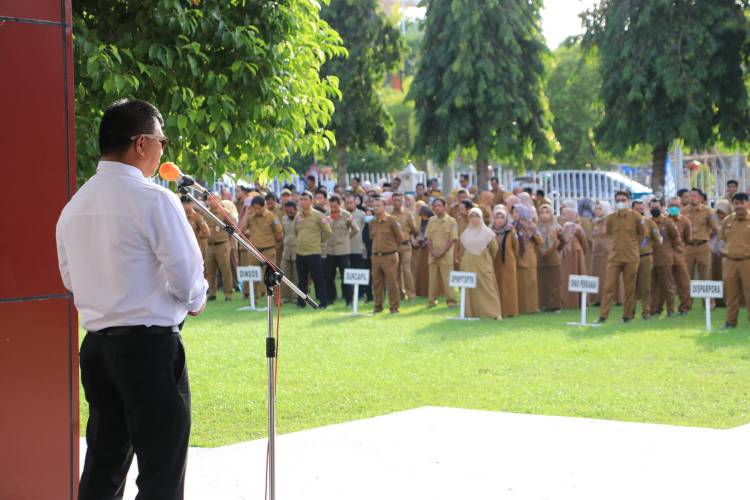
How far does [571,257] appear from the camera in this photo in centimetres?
2078

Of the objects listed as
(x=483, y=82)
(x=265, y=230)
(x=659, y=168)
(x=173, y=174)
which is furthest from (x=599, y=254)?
(x=173, y=174)

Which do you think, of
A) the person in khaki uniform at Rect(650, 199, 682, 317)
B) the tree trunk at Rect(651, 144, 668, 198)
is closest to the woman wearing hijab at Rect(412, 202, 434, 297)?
the person in khaki uniform at Rect(650, 199, 682, 317)

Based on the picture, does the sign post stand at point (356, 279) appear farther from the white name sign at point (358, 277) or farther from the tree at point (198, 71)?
the tree at point (198, 71)

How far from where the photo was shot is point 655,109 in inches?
1132

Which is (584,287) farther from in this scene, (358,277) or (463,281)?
(358,277)

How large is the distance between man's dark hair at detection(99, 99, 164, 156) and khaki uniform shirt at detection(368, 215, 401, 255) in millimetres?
15065

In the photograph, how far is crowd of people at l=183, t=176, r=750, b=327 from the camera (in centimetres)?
1780

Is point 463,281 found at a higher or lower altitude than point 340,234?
lower

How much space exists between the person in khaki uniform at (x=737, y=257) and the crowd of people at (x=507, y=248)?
0.02m

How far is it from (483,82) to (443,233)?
36.7ft

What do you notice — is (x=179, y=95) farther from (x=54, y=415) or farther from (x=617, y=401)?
(x=617, y=401)

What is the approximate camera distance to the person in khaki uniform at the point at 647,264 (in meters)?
18.3

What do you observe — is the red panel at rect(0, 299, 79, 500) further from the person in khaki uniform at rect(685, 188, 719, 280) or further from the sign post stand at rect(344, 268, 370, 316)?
the person in khaki uniform at rect(685, 188, 719, 280)

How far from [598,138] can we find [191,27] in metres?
23.7
